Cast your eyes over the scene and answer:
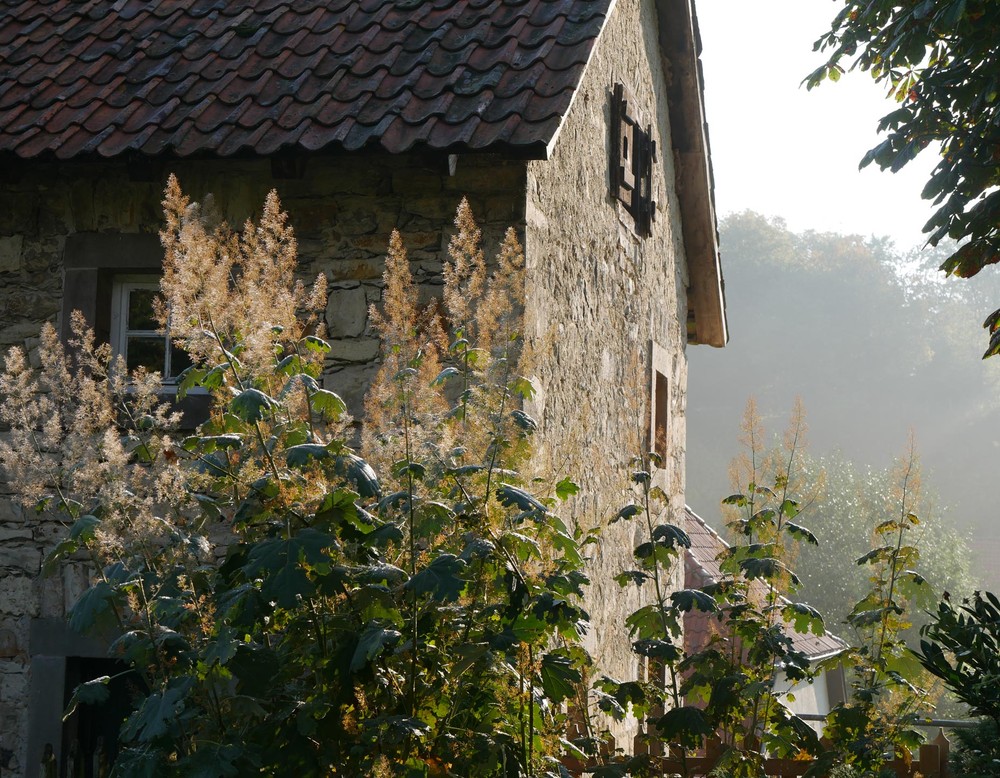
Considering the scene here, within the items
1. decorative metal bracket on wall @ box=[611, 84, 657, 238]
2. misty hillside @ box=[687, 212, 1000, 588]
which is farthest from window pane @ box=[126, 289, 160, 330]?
misty hillside @ box=[687, 212, 1000, 588]

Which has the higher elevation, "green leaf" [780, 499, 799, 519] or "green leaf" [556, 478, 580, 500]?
"green leaf" [556, 478, 580, 500]

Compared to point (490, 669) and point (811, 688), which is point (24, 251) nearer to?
point (490, 669)

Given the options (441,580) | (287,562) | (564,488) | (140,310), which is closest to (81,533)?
(287,562)

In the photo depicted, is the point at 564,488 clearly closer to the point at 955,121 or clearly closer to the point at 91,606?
the point at 91,606

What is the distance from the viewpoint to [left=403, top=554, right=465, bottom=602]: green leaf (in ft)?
10.8

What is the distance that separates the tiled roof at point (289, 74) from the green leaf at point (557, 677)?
2.60m

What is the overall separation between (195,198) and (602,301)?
2670 mm

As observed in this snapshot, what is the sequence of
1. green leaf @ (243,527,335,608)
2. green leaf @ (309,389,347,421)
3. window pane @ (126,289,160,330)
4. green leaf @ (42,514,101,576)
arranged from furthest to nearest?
window pane @ (126,289,160,330) < green leaf @ (309,389,347,421) < green leaf @ (42,514,101,576) < green leaf @ (243,527,335,608)

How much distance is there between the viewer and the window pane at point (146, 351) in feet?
21.2

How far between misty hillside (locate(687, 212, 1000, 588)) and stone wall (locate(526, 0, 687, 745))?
47.7 m

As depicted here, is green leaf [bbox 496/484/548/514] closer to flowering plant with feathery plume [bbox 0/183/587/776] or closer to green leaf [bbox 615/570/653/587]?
flowering plant with feathery plume [bbox 0/183/587/776]

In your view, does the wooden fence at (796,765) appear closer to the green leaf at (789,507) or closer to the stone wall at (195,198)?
the green leaf at (789,507)

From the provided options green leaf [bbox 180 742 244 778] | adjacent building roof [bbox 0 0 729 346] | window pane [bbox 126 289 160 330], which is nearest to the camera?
green leaf [bbox 180 742 244 778]

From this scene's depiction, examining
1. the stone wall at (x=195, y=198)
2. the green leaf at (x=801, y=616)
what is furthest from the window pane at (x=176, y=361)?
the green leaf at (x=801, y=616)
